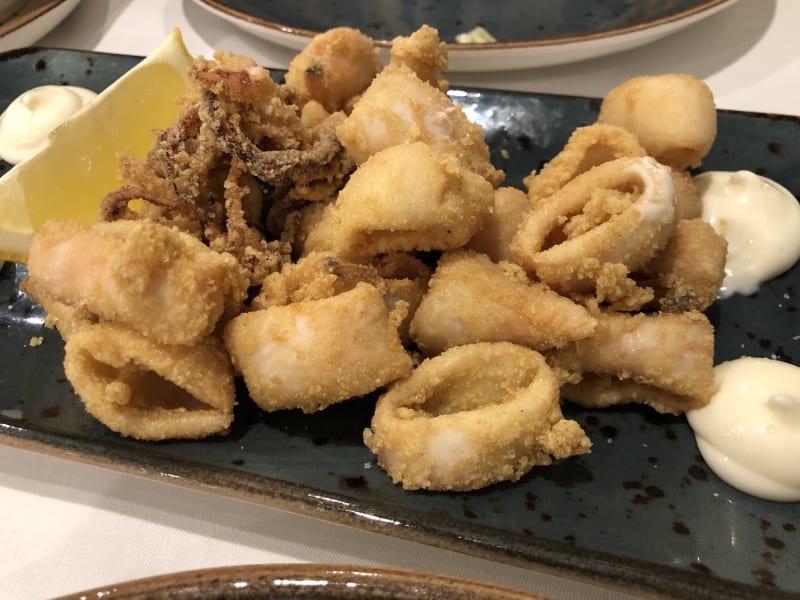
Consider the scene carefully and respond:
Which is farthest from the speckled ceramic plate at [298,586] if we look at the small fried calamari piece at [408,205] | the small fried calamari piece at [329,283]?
the small fried calamari piece at [408,205]

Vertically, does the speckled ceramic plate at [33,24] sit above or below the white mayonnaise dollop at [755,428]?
above

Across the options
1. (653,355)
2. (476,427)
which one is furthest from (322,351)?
(653,355)

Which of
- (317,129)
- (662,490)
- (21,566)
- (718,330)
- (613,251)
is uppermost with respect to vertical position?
(317,129)

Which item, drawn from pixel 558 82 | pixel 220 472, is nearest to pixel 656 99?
pixel 558 82

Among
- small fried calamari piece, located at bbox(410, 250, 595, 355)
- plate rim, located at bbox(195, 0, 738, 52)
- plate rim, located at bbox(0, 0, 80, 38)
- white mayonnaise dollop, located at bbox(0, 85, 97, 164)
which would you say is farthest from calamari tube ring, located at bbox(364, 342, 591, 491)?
plate rim, located at bbox(0, 0, 80, 38)

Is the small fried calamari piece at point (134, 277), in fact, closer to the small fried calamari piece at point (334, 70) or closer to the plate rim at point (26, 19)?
the small fried calamari piece at point (334, 70)

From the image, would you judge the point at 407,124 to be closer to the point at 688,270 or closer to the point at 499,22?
the point at 688,270

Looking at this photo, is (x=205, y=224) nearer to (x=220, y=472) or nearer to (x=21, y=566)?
(x=220, y=472)
